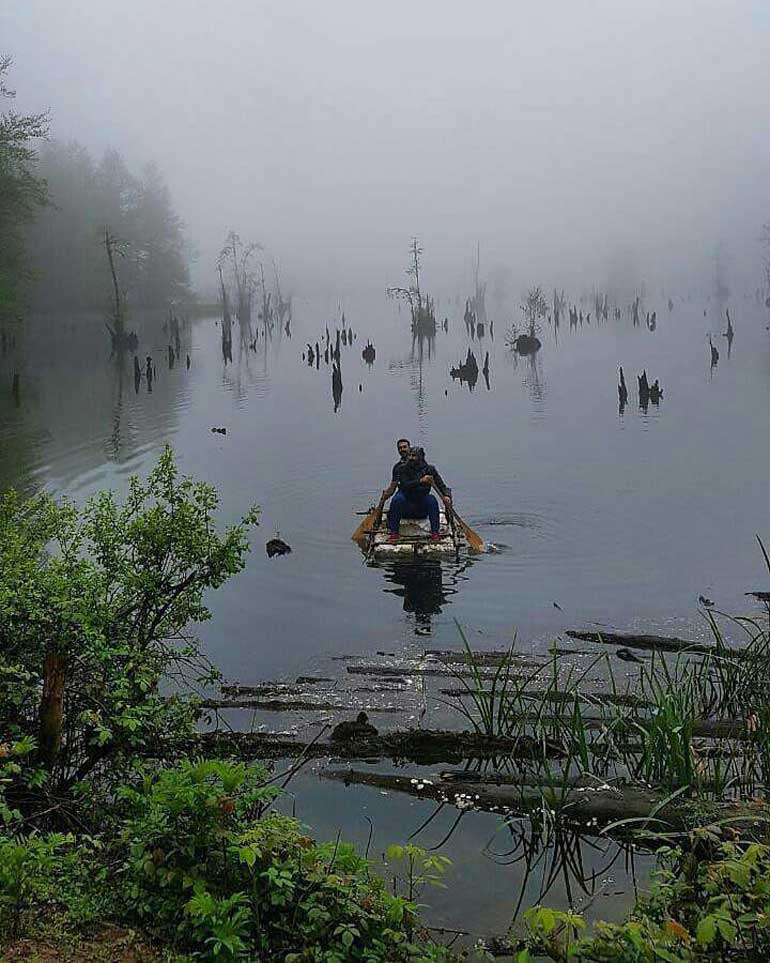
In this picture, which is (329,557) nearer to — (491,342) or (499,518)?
(499,518)

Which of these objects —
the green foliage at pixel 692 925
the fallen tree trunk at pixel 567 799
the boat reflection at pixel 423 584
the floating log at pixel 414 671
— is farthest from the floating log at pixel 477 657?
the green foliage at pixel 692 925

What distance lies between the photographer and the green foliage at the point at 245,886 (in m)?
4.47

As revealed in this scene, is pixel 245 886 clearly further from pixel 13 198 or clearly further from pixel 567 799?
pixel 13 198

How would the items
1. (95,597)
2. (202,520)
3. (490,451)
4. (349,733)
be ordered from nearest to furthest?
(95,597), (202,520), (349,733), (490,451)

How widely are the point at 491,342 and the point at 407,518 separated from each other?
192 feet

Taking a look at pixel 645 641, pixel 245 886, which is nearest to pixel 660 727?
pixel 245 886

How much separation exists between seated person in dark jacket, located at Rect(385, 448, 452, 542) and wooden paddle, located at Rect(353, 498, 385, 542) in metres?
0.37

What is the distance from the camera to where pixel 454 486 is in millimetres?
20766

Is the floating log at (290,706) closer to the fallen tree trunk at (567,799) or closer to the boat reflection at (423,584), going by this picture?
the fallen tree trunk at (567,799)

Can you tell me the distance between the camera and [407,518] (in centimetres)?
1546

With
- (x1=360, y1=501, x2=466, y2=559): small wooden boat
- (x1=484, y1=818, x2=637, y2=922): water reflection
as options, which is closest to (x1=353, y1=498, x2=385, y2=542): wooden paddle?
(x1=360, y1=501, x2=466, y2=559): small wooden boat

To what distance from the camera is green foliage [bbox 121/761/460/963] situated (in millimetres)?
4473

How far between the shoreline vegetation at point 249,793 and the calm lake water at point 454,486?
47 centimetres

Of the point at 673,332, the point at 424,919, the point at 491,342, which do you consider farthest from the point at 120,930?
the point at 673,332
